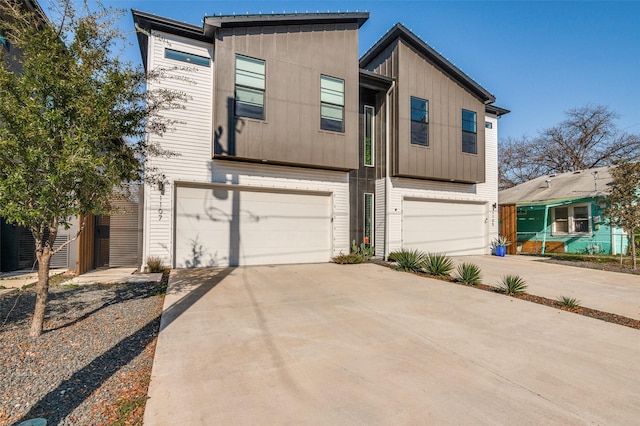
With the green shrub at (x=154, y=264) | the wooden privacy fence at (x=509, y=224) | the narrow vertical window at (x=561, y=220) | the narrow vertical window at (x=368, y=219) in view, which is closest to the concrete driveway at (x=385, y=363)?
the green shrub at (x=154, y=264)

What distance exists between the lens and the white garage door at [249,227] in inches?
361

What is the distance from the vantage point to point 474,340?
400 centimetres

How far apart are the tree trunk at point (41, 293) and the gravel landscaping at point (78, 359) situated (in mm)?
120

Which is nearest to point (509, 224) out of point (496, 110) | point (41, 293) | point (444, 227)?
point (444, 227)

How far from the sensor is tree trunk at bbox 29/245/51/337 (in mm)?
3964

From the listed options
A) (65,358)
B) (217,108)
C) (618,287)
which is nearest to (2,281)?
(65,358)

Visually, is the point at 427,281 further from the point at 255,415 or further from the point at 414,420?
the point at 255,415

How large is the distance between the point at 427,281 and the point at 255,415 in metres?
6.33

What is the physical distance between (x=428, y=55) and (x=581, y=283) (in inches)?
369

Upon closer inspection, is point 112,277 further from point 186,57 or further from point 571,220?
point 571,220

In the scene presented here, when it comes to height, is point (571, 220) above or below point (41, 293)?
above

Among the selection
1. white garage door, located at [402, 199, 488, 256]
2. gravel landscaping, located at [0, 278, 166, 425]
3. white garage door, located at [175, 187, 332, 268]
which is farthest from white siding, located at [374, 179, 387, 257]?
gravel landscaping, located at [0, 278, 166, 425]

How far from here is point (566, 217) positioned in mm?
16219

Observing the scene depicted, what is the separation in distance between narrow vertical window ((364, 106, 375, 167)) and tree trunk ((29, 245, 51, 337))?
1008 cm
